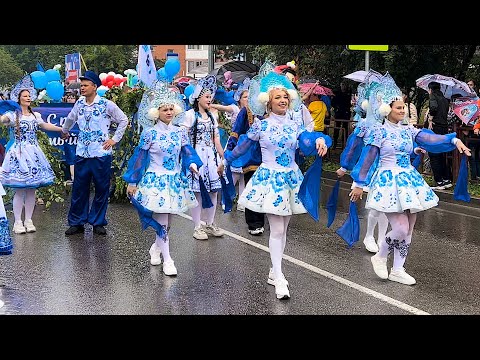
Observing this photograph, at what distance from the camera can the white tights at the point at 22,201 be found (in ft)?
29.2

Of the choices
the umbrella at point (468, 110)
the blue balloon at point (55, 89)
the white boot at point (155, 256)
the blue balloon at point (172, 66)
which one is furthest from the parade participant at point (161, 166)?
the umbrella at point (468, 110)

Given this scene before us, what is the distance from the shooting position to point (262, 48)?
69.8 ft

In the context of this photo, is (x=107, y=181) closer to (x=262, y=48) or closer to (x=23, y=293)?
(x=23, y=293)

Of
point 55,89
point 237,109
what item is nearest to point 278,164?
point 237,109

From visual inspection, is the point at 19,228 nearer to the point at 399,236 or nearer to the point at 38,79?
the point at 38,79

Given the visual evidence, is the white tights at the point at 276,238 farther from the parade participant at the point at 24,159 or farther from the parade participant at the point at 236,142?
the parade participant at the point at 24,159

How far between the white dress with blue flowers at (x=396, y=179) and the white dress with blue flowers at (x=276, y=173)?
2.46 feet

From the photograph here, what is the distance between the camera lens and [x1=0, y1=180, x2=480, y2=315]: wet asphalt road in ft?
19.2

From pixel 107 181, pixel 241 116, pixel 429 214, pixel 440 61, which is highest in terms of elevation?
pixel 440 61

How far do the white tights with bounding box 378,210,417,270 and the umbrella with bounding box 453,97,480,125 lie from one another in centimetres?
637

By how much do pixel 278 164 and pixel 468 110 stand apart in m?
7.25

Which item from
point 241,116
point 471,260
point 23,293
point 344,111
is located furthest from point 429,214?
point 344,111

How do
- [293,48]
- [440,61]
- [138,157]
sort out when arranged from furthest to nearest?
[293,48]
[440,61]
[138,157]

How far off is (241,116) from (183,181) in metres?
1.65
